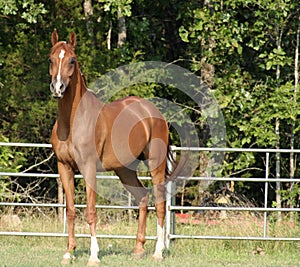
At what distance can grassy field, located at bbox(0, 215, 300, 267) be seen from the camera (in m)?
7.04

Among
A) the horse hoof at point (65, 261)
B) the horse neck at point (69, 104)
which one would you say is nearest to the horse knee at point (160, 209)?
the horse hoof at point (65, 261)

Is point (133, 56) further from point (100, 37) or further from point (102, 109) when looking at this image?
point (102, 109)

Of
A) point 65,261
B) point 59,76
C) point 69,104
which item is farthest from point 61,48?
point 65,261

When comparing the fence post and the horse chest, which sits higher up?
the horse chest

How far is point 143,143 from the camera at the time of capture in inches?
307

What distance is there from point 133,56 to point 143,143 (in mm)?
4941

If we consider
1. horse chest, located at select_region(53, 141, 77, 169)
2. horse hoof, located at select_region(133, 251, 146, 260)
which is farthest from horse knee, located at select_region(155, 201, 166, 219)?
horse chest, located at select_region(53, 141, 77, 169)

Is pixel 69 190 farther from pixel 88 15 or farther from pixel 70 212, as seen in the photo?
pixel 88 15

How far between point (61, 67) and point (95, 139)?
865mm

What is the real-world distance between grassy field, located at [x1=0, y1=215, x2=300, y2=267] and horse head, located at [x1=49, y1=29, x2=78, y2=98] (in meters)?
1.62

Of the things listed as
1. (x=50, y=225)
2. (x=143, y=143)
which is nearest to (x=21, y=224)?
(x=50, y=225)

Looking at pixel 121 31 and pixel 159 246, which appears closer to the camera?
pixel 159 246

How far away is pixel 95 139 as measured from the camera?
710 centimetres

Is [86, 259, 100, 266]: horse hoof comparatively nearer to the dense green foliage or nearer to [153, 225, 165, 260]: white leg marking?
[153, 225, 165, 260]: white leg marking
